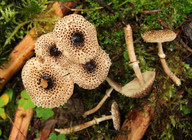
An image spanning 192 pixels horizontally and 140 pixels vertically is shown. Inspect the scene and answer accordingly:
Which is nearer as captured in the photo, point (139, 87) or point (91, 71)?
point (91, 71)

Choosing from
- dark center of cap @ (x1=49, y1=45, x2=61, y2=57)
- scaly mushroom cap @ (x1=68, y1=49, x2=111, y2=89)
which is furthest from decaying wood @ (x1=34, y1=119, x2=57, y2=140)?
dark center of cap @ (x1=49, y1=45, x2=61, y2=57)

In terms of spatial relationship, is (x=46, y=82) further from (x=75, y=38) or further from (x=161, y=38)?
(x=161, y=38)

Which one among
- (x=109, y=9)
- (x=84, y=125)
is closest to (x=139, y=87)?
(x=84, y=125)

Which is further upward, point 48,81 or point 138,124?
point 48,81

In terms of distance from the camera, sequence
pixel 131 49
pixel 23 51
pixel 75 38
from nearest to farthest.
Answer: pixel 75 38 → pixel 131 49 → pixel 23 51

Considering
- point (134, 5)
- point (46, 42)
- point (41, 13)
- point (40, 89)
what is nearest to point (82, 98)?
point (40, 89)

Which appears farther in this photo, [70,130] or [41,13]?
[70,130]

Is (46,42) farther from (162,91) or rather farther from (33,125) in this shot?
(162,91)
